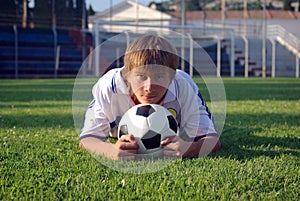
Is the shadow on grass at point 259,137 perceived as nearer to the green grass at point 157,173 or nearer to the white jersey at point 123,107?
the green grass at point 157,173

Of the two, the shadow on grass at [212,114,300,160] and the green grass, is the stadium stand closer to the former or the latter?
the shadow on grass at [212,114,300,160]

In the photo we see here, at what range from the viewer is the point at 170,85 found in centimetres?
291

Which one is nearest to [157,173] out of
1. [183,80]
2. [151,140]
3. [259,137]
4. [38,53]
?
[151,140]

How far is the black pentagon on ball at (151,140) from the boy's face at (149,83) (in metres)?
0.18

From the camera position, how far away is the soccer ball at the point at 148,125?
273cm

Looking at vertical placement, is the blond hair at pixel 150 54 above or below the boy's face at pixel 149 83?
above

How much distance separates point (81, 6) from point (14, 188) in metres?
23.1

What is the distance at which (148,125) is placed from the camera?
8.98ft

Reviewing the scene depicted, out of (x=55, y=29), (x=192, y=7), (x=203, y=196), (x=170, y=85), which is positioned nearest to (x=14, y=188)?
(x=203, y=196)

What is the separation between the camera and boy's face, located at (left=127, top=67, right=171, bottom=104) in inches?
104

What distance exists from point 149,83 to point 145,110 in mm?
163

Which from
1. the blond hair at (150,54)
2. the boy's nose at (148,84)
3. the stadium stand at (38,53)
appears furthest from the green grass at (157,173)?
the stadium stand at (38,53)

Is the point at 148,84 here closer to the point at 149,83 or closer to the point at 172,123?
the point at 149,83

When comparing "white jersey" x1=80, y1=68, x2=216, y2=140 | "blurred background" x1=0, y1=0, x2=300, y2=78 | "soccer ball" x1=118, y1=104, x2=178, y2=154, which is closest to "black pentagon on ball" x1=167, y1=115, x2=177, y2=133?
"soccer ball" x1=118, y1=104, x2=178, y2=154
